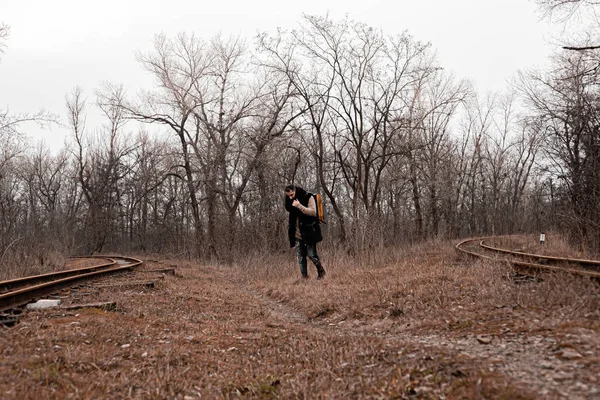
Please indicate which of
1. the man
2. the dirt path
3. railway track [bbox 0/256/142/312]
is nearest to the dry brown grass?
the dirt path

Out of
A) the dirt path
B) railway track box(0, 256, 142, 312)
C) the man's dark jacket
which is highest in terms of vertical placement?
the man's dark jacket

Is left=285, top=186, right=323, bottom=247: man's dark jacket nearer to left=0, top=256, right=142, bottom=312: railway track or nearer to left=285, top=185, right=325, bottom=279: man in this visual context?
left=285, top=185, right=325, bottom=279: man

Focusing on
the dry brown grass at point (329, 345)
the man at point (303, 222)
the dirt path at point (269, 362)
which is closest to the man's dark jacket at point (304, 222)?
the man at point (303, 222)

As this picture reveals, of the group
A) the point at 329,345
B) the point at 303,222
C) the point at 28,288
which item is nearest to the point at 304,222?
the point at 303,222

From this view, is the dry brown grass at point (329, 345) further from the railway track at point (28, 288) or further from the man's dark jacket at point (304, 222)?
the man's dark jacket at point (304, 222)

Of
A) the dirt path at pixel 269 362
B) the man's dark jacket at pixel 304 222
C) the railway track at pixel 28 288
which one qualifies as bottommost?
the dirt path at pixel 269 362

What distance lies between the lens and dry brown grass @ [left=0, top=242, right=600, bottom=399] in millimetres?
2717

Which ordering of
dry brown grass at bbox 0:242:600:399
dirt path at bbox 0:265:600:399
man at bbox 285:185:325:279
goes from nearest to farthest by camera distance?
dirt path at bbox 0:265:600:399 → dry brown grass at bbox 0:242:600:399 → man at bbox 285:185:325:279

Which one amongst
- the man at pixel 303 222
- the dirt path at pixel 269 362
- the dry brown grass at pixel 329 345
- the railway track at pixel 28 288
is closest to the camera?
the dirt path at pixel 269 362

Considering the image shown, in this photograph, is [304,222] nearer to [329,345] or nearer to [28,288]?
[28,288]

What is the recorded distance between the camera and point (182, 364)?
3.49m

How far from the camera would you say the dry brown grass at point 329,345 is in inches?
107

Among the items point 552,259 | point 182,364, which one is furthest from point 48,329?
point 552,259

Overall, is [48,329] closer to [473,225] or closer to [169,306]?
[169,306]
